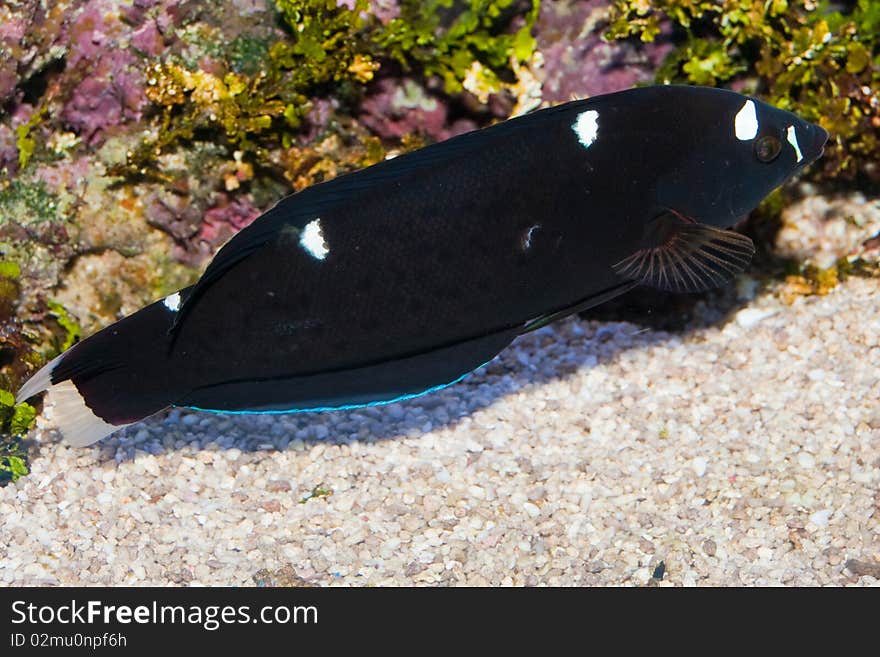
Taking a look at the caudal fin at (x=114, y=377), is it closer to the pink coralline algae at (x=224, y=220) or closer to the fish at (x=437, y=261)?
the fish at (x=437, y=261)

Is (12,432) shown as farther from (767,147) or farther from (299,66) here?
(767,147)

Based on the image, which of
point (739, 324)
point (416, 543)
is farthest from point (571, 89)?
point (416, 543)

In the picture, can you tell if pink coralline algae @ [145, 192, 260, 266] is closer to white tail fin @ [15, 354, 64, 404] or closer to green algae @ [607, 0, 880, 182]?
white tail fin @ [15, 354, 64, 404]

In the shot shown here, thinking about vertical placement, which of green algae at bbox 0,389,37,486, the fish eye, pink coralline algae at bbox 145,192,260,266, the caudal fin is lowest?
the caudal fin

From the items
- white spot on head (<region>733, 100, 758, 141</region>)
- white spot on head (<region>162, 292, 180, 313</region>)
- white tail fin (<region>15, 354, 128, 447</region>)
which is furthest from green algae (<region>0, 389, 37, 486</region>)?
white spot on head (<region>733, 100, 758, 141</region>)

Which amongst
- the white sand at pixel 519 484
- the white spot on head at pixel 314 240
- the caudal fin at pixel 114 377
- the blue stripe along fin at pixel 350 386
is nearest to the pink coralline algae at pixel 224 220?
the white sand at pixel 519 484

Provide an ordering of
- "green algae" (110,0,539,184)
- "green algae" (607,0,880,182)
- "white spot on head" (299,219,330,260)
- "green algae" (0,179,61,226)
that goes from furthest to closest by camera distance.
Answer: "green algae" (607,0,880,182) → "green algae" (0,179,61,226) → "green algae" (110,0,539,184) → "white spot on head" (299,219,330,260)
